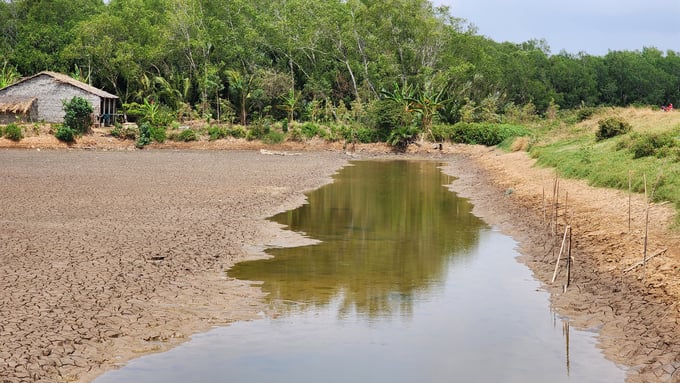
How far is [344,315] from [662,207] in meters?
10.3

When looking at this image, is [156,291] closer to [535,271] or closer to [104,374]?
[104,374]

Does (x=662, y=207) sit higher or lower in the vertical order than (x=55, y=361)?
higher

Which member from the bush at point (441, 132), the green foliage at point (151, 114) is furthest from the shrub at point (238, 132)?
the bush at point (441, 132)

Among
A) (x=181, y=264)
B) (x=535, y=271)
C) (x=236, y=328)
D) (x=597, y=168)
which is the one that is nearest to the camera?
(x=236, y=328)

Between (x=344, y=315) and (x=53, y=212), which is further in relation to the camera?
(x=53, y=212)

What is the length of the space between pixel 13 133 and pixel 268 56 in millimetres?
28758

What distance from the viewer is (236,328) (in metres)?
12.9

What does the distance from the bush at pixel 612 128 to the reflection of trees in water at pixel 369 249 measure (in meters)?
8.55

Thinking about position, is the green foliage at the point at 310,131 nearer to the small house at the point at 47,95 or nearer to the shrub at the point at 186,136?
the shrub at the point at 186,136

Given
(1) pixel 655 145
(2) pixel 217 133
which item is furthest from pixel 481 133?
(1) pixel 655 145

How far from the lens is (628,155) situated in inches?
1171

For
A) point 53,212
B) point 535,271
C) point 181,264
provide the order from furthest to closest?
1. point 53,212
2. point 535,271
3. point 181,264

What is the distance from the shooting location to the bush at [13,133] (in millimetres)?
58312

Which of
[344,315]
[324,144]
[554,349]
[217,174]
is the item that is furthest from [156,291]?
[324,144]
